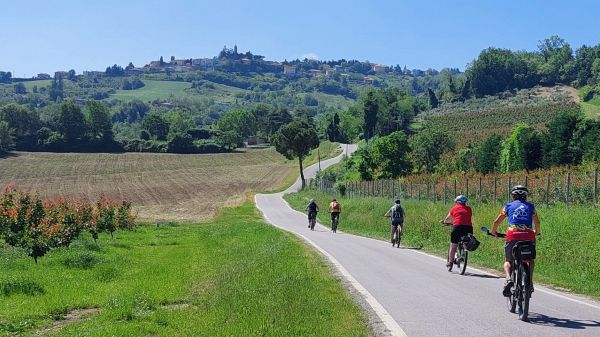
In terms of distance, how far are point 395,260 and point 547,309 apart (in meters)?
8.43

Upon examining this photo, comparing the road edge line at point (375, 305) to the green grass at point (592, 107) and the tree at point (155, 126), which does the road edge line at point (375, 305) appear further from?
the tree at point (155, 126)

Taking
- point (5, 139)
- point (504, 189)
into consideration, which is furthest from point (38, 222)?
point (5, 139)

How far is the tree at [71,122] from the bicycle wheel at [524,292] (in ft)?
471

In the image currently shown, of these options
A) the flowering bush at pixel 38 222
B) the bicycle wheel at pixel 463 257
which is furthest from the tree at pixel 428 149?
the bicycle wheel at pixel 463 257

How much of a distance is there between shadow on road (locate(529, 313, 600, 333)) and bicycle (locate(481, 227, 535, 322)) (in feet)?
0.86

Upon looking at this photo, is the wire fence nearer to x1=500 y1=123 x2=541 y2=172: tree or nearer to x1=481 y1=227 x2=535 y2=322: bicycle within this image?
x1=481 y1=227 x2=535 y2=322: bicycle

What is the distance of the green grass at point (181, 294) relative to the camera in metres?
9.94

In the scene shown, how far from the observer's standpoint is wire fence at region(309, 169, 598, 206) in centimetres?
2184

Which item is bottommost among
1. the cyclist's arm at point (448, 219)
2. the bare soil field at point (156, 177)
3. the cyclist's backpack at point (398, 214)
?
the bare soil field at point (156, 177)

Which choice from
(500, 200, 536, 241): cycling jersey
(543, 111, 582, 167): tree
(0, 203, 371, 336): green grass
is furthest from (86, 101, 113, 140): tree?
(500, 200, 536, 241): cycling jersey

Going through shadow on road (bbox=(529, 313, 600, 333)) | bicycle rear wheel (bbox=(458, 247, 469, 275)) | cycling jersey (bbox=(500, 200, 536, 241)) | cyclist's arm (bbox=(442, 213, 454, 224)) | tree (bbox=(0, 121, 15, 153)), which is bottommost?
tree (bbox=(0, 121, 15, 153))

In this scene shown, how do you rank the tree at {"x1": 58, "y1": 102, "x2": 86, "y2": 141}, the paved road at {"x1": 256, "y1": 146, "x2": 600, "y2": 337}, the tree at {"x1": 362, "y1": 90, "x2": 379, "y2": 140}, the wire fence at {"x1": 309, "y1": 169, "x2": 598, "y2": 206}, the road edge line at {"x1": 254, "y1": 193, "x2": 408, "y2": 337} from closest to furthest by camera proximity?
the road edge line at {"x1": 254, "y1": 193, "x2": 408, "y2": 337} → the paved road at {"x1": 256, "y1": 146, "x2": 600, "y2": 337} → the wire fence at {"x1": 309, "y1": 169, "x2": 598, "y2": 206} → the tree at {"x1": 58, "y1": 102, "x2": 86, "y2": 141} → the tree at {"x1": 362, "y1": 90, "x2": 379, "y2": 140}

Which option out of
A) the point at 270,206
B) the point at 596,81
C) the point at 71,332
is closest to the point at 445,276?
the point at 71,332

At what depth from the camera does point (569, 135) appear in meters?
54.9
